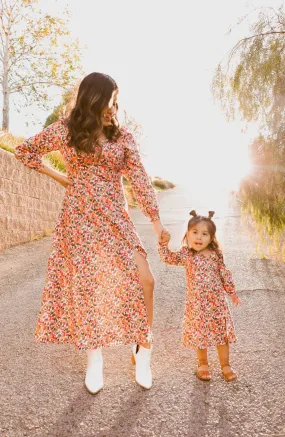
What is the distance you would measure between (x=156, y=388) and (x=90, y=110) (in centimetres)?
174

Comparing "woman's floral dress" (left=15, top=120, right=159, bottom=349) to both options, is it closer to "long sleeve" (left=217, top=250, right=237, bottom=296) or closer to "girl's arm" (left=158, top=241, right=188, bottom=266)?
"girl's arm" (left=158, top=241, right=188, bottom=266)

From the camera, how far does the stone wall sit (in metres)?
8.71

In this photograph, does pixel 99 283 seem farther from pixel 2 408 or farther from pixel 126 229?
pixel 2 408

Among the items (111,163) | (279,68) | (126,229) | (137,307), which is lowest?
(137,307)

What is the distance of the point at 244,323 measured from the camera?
4.55m

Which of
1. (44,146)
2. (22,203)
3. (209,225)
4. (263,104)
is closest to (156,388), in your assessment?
(209,225)

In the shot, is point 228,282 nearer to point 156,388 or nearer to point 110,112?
point 156,388

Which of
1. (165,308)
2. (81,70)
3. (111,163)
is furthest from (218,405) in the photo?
(81,70)

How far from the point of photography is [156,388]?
309 cm

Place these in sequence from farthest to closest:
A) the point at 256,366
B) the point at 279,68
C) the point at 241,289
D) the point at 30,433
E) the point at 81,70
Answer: the point at 81,70 → the point at 279,68 → the point at 241,289 → the point at 256,366 → the point at 30,433

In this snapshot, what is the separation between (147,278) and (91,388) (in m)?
0.74

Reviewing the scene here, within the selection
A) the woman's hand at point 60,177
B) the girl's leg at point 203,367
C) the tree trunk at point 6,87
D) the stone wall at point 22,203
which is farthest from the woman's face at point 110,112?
the tree trunk at point 6,87

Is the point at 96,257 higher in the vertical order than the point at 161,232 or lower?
lower

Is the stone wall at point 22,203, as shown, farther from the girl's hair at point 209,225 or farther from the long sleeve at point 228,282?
the long sleeve at point 228,282
